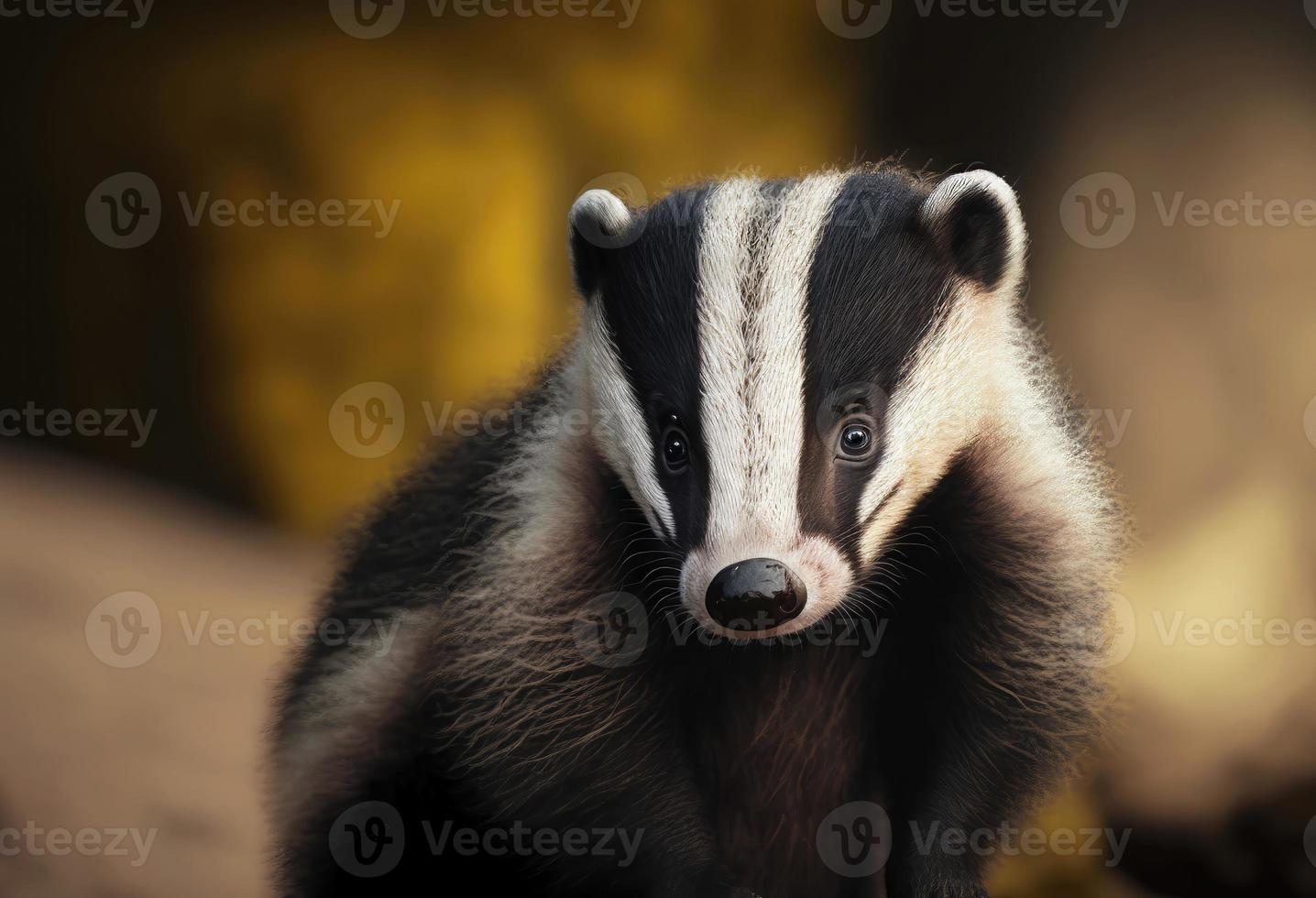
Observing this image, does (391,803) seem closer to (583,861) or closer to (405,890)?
(405,890)

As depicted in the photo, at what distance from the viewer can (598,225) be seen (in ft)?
5.90

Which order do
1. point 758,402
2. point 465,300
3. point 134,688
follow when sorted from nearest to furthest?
point 758,402 → point 134,688 → point 465,300

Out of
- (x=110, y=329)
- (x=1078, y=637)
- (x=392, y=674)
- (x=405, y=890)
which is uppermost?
(x=110, y=329)

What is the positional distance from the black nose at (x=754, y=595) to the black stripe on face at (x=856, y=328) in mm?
99

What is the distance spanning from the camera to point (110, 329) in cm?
350

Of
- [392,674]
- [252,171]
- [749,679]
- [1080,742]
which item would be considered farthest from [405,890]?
[252,171]

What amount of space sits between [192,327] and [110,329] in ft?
0.68

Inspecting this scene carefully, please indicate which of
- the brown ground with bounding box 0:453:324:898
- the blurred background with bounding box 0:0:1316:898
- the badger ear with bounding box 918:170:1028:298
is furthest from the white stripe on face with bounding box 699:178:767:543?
the brown ground with bounding box 0:453:324:898

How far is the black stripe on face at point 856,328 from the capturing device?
62.4 inches

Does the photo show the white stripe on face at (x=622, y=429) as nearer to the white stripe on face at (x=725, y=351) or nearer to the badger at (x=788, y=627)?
the badger at (x=788, y=627)

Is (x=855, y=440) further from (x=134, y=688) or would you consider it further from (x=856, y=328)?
(x=134, y=688)

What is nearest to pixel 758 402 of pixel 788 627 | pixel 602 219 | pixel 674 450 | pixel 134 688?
pixel 674 450

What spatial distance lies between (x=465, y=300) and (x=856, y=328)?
2.17m

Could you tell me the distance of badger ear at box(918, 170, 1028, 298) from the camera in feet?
5.62
